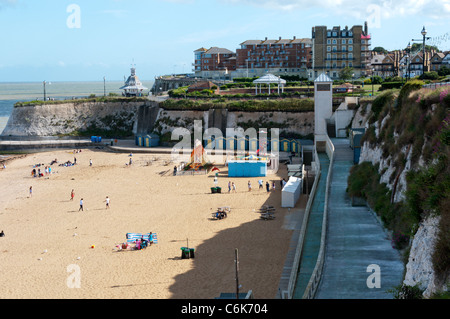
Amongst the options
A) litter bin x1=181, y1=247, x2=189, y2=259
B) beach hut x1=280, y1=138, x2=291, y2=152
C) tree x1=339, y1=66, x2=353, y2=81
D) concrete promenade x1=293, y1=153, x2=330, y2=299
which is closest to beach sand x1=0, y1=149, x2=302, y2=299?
litter bin x1=181, y1=247, x2=189, y2=259

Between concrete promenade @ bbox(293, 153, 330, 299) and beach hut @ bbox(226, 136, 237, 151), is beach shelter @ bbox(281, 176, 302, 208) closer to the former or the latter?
concrete promenade @ bbox(293, 153, 330, 299)

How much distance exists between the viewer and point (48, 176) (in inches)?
1704

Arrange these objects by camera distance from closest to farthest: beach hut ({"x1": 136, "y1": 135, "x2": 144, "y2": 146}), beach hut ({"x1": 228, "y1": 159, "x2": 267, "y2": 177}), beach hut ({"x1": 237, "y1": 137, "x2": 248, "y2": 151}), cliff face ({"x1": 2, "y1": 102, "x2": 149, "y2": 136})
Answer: beach hut ({"x1": 228, "y1": 159, "x2": 267, "y2": 177}) < beach hut ({"x1": 237, "y1": 137, "x2": 248, "y2": 151}) < beach hut ({"x1": 136, "y1": 135, "x2": 144, "y2": 146}) < cliff face ({"x1": 2, "y1": 102, "x2": 149, "y2": 136})

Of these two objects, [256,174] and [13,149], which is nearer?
[256,174]

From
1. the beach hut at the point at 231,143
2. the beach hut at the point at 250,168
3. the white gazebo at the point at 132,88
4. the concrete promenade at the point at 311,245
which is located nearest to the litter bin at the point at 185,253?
the concrete promenade at the point at 311,245

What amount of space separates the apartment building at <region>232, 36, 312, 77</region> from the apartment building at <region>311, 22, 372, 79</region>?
32.3 ft

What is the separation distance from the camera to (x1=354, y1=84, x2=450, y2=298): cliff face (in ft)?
35.7

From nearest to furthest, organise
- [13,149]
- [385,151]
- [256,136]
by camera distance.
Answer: [385,151], [256,136], [13,149]

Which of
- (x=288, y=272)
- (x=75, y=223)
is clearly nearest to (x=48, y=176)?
(x=75, y=223)

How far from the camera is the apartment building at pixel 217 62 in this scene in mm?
101812

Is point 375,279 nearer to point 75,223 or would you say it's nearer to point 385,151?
point 385,151

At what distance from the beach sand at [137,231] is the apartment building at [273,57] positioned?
54808 millimetres

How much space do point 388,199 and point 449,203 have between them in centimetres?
887

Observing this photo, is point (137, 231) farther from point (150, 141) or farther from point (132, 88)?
point (132, 88)
